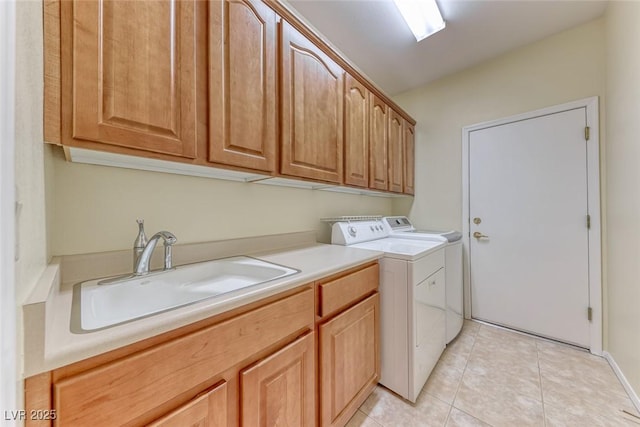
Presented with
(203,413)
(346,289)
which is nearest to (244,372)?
(203,413)

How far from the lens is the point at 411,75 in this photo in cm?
253

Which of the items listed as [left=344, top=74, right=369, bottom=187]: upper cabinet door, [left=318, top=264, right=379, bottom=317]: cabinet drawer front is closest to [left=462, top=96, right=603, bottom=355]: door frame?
[left=344, top=74, right=369, bottom=187]: upper cabinet door

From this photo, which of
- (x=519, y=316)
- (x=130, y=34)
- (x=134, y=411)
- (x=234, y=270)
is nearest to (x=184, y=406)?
(x=134, y=411)

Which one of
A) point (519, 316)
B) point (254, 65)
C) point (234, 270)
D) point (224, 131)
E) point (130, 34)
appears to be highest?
point (254, 65)

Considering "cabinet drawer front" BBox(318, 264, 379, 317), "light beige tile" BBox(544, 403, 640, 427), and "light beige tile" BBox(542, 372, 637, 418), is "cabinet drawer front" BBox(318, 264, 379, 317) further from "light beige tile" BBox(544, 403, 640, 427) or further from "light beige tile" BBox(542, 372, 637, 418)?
"light beige tile" BBox(542, 372, 637, 418)

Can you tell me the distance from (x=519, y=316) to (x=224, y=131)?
9.22 ft

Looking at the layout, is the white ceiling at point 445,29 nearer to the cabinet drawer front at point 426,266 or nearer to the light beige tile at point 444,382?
the cabinet drawer front at point 426,266

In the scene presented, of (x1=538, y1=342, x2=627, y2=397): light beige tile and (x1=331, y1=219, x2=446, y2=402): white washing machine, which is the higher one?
(x1=331, y1=219, x2=446, y2=402): white washing machine

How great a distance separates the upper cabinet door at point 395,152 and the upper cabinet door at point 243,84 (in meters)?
1.37

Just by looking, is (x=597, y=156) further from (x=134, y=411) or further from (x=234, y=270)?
(x=134, y=411)

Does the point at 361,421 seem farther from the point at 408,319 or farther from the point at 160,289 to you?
the point at 160,289

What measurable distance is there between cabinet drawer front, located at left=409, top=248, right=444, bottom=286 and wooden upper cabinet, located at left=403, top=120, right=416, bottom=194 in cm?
97

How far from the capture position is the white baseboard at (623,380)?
1319 millimetres

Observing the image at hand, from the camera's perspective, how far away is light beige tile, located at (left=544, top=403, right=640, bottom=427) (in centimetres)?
122
